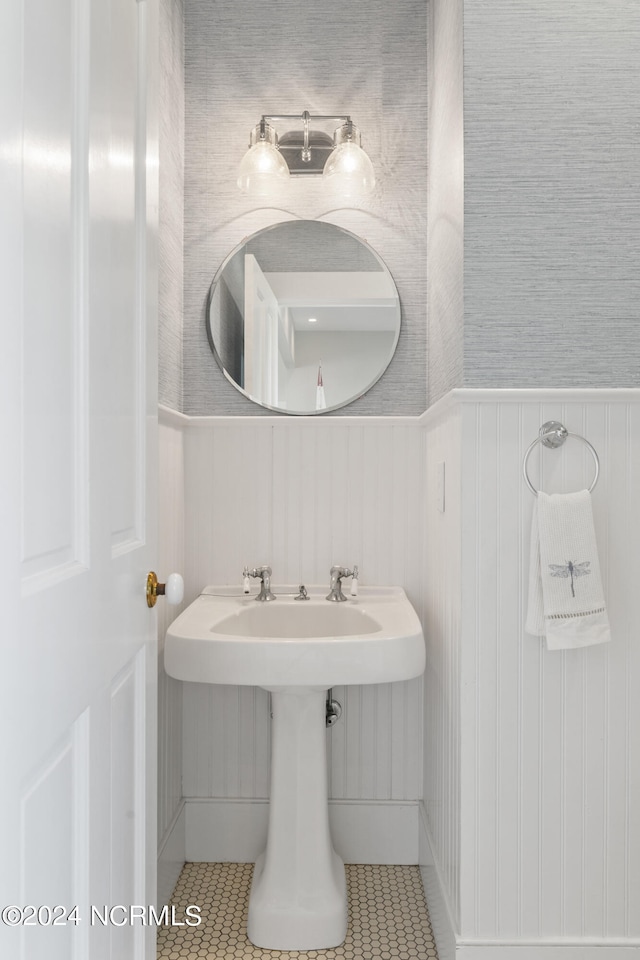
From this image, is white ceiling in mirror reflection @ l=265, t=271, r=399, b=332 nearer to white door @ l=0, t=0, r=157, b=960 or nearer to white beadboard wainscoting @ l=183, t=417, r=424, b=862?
white beadboard wainscoting @ l=183, t=417, r=424, b=862

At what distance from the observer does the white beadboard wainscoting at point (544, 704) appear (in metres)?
1.58

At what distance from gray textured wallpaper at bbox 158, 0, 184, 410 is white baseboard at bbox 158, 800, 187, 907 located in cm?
117

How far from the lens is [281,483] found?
2266mm

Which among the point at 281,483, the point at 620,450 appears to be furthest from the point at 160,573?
the point at 620,450

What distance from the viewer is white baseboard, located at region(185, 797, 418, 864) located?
222cm

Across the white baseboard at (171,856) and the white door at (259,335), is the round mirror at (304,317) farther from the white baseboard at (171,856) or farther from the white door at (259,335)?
the white baseboard at (171,856)

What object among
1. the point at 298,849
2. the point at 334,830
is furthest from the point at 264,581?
the point at 334,830

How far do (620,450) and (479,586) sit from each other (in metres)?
0.42

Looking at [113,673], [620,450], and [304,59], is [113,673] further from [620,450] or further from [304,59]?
[304,59]

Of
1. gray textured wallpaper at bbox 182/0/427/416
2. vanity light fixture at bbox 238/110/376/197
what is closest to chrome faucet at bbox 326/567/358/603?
Result: gray textured wallpaper at bbox 182/0/427/416

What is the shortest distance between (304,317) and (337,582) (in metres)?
0.80

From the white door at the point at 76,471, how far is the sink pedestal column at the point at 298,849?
0.61 metres

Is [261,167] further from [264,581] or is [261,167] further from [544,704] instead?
[544,704]

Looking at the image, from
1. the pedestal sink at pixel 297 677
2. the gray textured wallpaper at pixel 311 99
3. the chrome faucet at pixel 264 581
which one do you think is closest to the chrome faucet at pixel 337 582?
the pedestal sink at pixel 297 677
